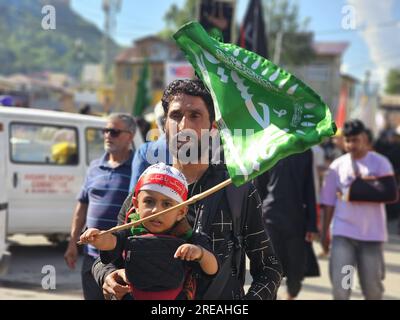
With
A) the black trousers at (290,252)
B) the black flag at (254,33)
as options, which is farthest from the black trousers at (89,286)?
the black flag at (254,33)

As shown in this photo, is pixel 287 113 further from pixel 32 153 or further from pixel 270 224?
pixel 32 153

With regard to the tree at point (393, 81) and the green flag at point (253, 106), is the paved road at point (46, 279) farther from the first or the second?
the tree at point (393, 81)

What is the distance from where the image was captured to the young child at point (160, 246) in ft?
7.79

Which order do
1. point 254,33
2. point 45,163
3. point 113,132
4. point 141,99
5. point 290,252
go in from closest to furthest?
point 113,132, point 290,252, point 45,163, point 254,33, point 141,99

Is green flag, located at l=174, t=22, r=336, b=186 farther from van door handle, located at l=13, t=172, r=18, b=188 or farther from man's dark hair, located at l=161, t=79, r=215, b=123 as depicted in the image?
van door handle, located at l=13, t=172, r=18, b=188

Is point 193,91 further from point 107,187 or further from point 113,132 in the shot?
point 113,132

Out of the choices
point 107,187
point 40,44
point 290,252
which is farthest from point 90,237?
point 40,44

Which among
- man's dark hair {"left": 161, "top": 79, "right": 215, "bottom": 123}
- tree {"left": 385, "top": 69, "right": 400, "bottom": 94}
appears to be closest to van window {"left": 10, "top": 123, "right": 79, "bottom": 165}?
man's dark hair {"left": 161, "top": 79, "right": 215, "bottom": 123}

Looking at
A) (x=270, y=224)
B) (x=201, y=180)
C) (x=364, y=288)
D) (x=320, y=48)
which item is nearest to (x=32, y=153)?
(x=270, y=224)

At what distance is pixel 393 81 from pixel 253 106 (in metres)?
106

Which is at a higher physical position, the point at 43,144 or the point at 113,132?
the point at 113,132

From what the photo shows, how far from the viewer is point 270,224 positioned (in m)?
6.16

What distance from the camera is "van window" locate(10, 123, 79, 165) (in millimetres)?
8551

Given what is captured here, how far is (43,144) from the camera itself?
8859 mm
